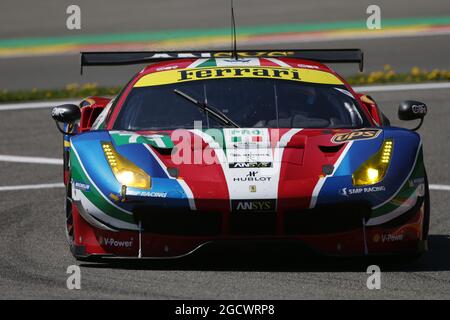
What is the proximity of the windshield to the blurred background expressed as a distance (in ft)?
26.7

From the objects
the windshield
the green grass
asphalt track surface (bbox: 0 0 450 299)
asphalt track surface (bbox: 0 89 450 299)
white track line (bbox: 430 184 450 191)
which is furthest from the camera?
the green grass

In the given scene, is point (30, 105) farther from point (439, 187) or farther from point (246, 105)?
point (246, 105)

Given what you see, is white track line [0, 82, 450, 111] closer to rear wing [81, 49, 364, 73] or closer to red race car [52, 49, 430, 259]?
rear wing [81, 49, 364, 73]

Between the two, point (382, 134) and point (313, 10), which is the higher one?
point (313, 10)

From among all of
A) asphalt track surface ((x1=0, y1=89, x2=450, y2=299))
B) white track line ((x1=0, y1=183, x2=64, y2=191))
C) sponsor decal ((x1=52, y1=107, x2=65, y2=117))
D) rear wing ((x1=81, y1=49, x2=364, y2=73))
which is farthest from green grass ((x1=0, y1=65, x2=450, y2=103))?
sponsor decal ((x1=52, y1=107, x2=65, y2=117))

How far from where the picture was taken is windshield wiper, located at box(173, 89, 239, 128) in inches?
327

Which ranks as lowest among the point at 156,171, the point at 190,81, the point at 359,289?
the point at 359,289

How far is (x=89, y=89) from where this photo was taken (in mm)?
16281

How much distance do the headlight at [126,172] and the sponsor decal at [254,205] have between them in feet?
1.62
